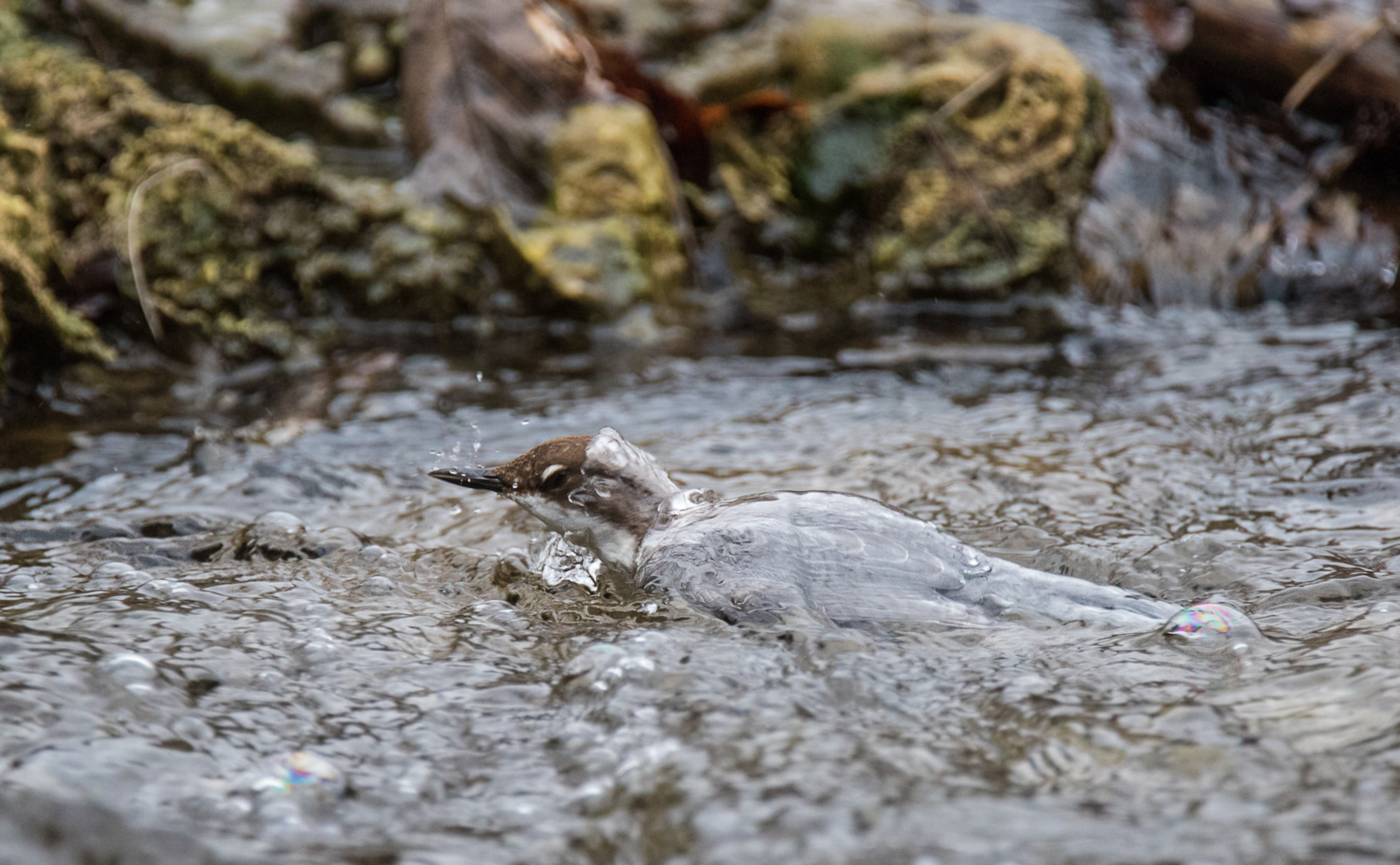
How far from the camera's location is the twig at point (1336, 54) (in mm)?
6957

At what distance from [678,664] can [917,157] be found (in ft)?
15.8

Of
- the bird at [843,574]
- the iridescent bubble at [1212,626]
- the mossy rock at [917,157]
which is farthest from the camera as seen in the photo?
the mossy rock at [917,157]

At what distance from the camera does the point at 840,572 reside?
9.85ft

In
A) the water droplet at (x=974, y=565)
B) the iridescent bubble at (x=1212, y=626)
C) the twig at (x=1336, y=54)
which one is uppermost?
the twig at (x=1336, y=54)

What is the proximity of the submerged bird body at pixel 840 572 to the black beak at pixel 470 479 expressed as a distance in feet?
1.72

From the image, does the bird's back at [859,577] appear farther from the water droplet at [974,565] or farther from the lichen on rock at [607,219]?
the lichen on rock at [607,219]

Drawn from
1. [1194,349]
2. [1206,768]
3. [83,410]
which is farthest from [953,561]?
[83,410]

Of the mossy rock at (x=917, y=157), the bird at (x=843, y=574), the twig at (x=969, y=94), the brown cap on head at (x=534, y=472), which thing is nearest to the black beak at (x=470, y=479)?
the brown cap on head at (x=534, y=472)

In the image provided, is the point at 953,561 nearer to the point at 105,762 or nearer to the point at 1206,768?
the point at 1206,768

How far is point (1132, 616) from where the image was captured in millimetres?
2908

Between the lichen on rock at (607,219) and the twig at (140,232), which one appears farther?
the lichen on rock at (607,219)

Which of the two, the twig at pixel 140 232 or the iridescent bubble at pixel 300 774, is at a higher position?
the twig at pixel 140 232

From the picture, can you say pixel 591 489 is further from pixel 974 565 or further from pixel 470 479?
pixel 974 565

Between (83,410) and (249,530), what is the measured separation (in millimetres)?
1712
